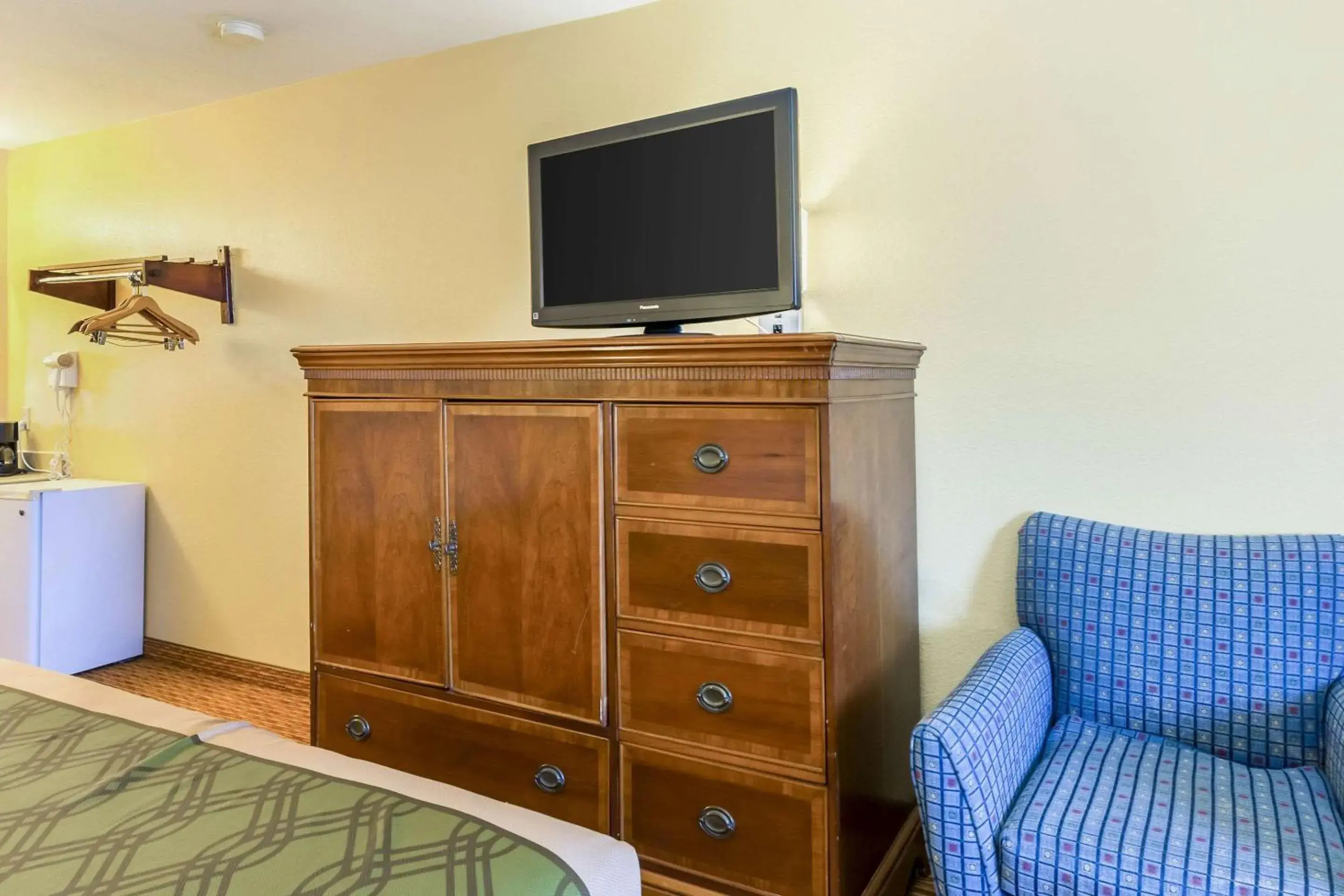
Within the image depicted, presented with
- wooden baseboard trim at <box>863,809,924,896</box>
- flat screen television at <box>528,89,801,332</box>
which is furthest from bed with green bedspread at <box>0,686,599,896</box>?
flat screen television at <box>528,89,801,332</box>

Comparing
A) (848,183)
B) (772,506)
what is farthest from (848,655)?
(848,183)

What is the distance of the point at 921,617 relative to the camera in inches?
82.5

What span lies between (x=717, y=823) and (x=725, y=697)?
250 mm

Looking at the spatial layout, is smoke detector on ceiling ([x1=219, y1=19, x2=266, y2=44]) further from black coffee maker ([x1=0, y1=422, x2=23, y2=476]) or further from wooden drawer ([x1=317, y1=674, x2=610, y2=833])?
black coffee maker ([x1=0, y1=422, x2=23, y2=476])

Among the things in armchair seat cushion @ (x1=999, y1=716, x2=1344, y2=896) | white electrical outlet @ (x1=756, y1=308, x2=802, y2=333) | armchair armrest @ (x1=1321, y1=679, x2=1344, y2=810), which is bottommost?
armchair seat cushion @ (x1=999, y1=716, x2=1344, y2=896)

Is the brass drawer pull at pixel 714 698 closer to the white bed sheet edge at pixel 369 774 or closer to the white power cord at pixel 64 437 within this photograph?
the white bed sheet edge at pixel 369 774

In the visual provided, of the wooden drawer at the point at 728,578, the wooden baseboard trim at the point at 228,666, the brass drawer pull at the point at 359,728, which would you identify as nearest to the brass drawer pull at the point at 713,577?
the wooden drawer at the point at 728,578

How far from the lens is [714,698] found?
64.2 inches

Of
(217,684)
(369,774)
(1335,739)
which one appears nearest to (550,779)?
(369,774)

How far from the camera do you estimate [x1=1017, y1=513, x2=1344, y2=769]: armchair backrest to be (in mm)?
1562

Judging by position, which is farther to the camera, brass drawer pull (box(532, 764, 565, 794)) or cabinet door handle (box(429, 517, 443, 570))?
cabinet door handle (box(429, 517, 443, 570))

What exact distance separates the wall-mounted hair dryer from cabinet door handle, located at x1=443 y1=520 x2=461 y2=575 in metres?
2.81

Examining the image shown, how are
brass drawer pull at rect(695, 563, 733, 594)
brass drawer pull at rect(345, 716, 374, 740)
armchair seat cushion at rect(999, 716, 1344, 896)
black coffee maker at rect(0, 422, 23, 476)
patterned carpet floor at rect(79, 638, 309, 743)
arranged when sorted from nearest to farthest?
1. armchair seat cushion at rect(999, 716, 1344, 896)
2. brass drawer pull at rect(695, 563, 733, 594)
3. brass drawer pull at rect(345, 716, 374, 740)
4. patterned carpet floor at rect(79, 638, 309, 743)
5. black coffee maker at rect(0, 422, 23, 476)

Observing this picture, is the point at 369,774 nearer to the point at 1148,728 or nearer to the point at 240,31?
the point at 1148,728
